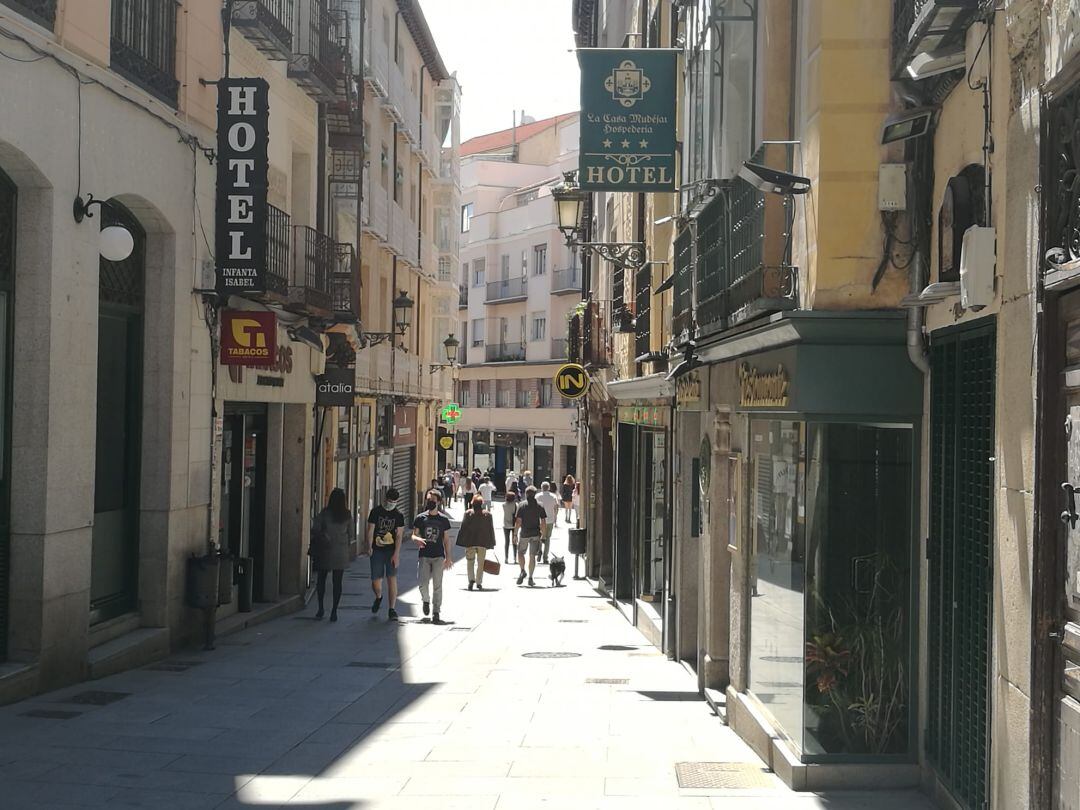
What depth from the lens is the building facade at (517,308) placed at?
Result: 6238 cm

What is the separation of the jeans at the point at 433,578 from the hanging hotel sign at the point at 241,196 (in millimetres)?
5188

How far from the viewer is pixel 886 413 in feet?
28.7

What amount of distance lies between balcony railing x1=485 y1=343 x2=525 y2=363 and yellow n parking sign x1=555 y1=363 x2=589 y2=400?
1632 inches

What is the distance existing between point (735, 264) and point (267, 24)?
913 centimetres

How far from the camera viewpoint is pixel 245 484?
1995 centimetres

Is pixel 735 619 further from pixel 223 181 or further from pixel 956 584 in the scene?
pixel 223 181

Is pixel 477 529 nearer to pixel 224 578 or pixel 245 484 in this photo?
pixel 245 484

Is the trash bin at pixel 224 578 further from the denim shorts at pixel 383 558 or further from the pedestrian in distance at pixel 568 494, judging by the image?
the pedestrian in distance at pixel 568 494

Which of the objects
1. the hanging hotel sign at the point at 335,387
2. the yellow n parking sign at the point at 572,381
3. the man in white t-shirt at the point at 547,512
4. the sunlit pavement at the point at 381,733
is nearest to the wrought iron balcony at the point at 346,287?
the hanging hotel sign at the point at 335,387

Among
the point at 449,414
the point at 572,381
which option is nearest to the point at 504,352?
the point at 449,414

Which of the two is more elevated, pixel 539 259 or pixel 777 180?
pixel 539 259

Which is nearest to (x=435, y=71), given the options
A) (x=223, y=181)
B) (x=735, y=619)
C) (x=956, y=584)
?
(x=223, y=181)

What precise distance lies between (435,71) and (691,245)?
31.3 m

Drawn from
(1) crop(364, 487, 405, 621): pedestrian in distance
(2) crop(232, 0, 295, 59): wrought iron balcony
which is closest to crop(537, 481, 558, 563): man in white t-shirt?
(1) crop(364, 487, 405, 621): pedestrian in distance
